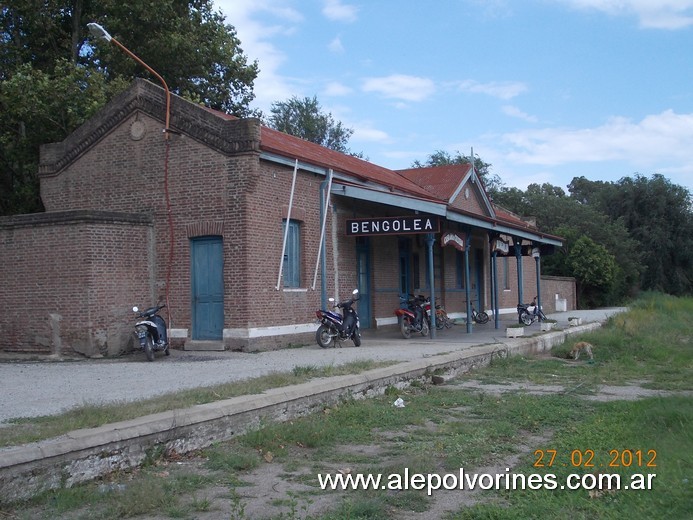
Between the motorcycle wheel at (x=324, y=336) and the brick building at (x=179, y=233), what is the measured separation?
854mm

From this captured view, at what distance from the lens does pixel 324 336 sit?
1599cm

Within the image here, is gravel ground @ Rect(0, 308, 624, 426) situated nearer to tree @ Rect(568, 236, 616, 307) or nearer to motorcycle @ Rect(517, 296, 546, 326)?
motorcycle @ Rect(517, 296, 546, 326)

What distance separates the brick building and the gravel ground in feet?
2.53

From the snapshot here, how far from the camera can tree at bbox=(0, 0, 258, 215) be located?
21516 millimetres

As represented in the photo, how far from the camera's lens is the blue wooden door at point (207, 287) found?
15.8 m

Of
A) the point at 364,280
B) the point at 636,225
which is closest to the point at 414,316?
the point at 364,280

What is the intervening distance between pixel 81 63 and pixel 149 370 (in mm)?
17758

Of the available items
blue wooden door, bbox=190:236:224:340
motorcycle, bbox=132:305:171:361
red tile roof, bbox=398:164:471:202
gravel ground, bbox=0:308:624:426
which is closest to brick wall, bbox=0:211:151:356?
gravel ground, bbox=0:308:624:426

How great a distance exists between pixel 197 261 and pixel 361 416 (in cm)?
803

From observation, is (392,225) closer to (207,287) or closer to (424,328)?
(424,328)

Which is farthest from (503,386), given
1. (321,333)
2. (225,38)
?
(225,38)

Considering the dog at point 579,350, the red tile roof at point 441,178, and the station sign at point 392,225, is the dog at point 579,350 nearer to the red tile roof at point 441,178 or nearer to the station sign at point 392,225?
the station sign at point 392,225

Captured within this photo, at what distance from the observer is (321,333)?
15867 millimetres

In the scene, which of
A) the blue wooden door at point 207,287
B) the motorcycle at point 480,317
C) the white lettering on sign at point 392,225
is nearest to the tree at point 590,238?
the motorcycle at point 480,317
